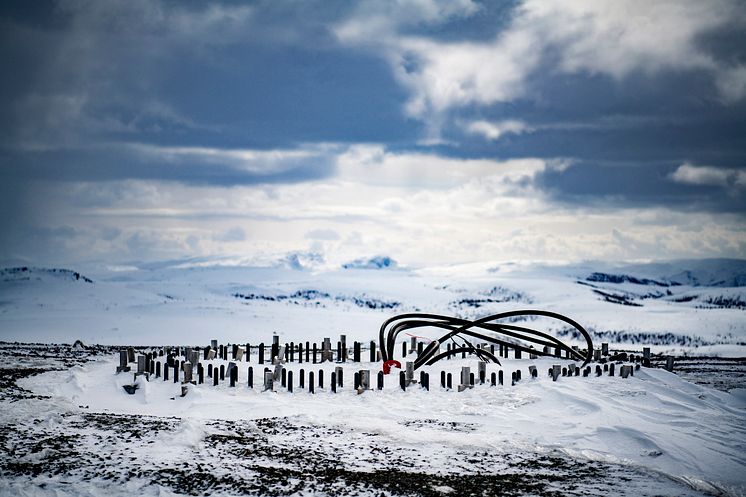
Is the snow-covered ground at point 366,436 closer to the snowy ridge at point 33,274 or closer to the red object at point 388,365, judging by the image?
the red object at point 388,365

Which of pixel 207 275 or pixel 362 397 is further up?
pixel 207 275

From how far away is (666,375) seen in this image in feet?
69.9

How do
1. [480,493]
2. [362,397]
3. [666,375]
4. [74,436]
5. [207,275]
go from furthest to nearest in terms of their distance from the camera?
[207,275] → [666,375] → [362,397] → [74,436] → [480,493]

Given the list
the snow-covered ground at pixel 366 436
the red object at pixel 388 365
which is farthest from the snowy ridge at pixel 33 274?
the red object at pixel 388 365

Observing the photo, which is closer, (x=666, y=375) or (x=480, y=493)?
(x=480, y=493)

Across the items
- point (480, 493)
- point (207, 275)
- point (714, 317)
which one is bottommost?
point (480, 493)

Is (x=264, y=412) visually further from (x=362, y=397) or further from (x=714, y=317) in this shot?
(x=714, y=317)

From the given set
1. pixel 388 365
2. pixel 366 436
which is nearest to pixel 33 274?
pixel 388 365

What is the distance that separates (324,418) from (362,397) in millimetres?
3143

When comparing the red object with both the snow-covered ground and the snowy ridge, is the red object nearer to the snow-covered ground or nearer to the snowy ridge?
the snow-covered ground

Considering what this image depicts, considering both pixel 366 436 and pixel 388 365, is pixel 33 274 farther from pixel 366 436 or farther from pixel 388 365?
pixel 366 436

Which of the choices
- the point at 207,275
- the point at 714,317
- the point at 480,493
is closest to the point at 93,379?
the point at 480,493

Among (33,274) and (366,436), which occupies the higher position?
(33,274)


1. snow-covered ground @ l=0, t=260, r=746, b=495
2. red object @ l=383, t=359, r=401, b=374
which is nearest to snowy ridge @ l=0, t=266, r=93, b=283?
snow-covered ground @ l=0, t=260, r=746, b=495
